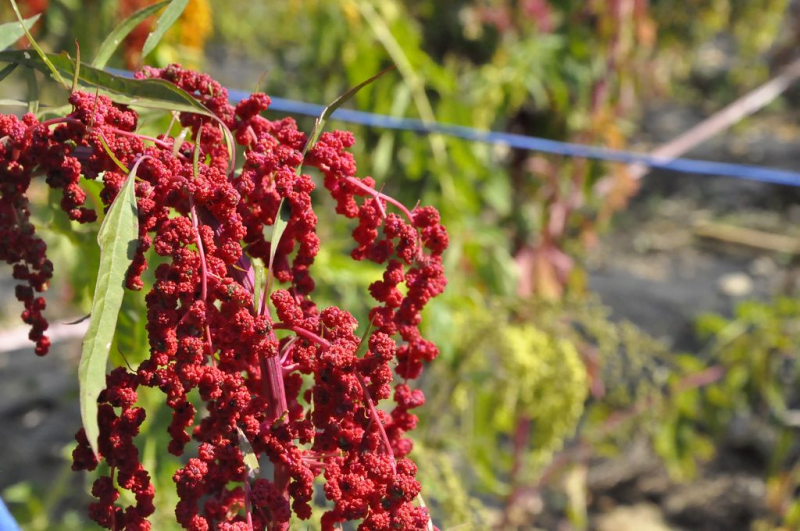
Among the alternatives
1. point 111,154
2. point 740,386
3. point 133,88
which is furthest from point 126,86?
point 740,386

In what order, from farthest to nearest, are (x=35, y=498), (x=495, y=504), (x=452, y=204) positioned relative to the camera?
1. (x=495, y=504)
2. (x=452, y=204)
3. (x=35, y=498)

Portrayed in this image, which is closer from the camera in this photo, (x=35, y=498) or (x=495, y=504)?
(x=35, y=498)

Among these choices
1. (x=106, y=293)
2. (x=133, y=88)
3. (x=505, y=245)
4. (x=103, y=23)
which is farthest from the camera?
(x=505, y=245)

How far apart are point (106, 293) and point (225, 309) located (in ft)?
0.28

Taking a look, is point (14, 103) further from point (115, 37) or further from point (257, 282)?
point (257, 282)

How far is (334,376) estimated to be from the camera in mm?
631

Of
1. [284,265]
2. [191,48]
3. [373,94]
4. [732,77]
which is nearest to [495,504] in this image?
[373,94]

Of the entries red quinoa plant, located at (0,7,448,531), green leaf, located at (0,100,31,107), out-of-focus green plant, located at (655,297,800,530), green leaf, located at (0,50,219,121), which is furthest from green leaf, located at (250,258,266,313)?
out-of-focus green plant, located at (655,297,800,530)

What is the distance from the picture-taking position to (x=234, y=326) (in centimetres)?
63

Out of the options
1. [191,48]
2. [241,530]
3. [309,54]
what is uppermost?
[309,54]

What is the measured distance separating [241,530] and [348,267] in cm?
107

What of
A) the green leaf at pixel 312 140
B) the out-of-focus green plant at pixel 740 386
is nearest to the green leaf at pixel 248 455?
the green leaf at pixel 312 140

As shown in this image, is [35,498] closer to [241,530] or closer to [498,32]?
[241,530]

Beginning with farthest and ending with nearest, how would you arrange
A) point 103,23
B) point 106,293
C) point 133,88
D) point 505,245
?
point 505,245, point 103,23, point 133,88, point 106,293
